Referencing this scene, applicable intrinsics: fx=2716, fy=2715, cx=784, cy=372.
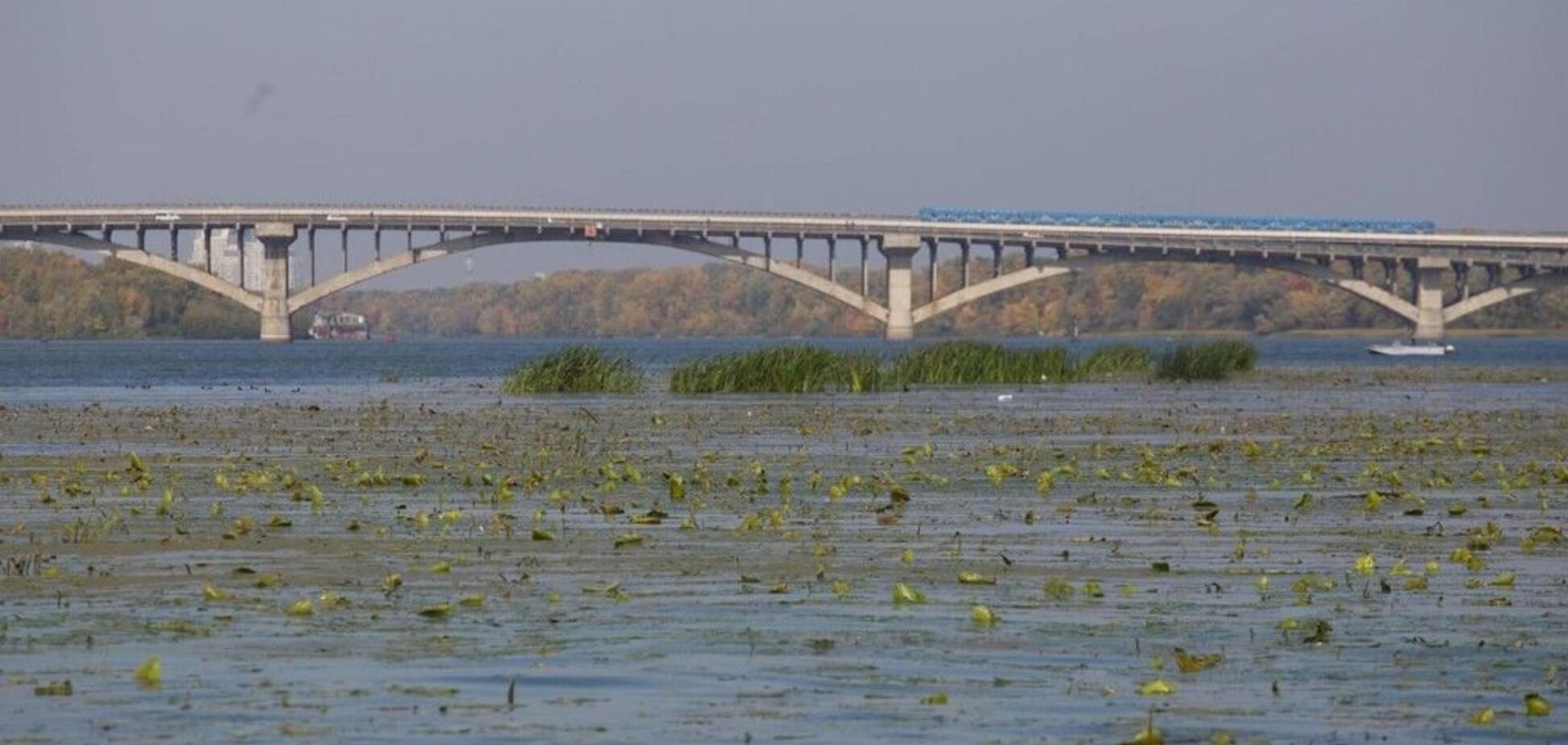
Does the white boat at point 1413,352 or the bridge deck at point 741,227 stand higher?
the bridge deck at point 741,227

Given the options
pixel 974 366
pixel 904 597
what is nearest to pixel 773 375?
pixel 974 366

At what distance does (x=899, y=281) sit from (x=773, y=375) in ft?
Result: 297

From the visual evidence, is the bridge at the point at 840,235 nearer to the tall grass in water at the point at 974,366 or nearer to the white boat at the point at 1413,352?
the white boat at the point at 1413,352

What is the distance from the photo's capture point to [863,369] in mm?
58188

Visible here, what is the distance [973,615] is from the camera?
15195 millimetres

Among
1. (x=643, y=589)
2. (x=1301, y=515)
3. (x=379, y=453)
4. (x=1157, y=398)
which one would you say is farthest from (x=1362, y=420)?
(x=643, y=589)

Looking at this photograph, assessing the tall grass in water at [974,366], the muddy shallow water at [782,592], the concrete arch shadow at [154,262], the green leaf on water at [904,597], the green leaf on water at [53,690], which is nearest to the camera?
the muddy shallow water at [782,592]

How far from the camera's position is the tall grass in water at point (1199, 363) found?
66000mm

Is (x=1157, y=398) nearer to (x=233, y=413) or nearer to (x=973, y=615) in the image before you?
(x=233, y=413)

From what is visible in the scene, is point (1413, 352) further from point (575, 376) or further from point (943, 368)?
point (575, 376)

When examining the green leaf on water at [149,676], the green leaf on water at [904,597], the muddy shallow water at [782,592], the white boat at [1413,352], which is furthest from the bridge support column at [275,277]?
the green leaf on water at [149,676]

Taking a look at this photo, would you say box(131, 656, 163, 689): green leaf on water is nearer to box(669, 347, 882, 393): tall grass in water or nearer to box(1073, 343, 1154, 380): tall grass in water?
box(669, 347, 882, 393): tall grass in water

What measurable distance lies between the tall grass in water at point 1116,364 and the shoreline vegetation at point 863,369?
3cm

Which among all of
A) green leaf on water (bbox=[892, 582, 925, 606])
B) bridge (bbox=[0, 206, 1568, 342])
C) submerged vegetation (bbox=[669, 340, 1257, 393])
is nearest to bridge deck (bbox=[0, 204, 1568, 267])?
bridge (bbox=[0, 206, 1568, 342])
